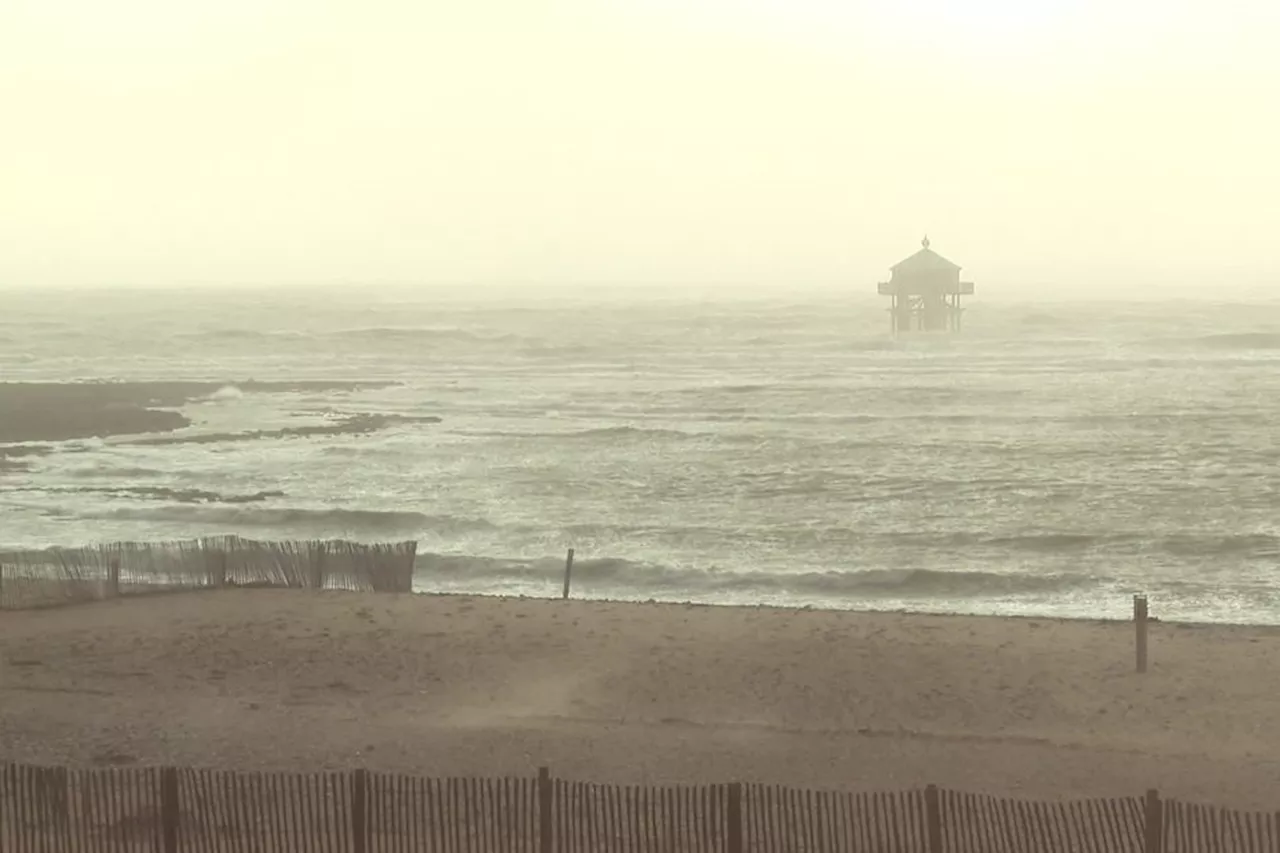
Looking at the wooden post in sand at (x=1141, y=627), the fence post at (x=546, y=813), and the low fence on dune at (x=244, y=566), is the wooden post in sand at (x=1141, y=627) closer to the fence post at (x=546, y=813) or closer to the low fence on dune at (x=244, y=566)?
the fence post at (x=546, y=813)

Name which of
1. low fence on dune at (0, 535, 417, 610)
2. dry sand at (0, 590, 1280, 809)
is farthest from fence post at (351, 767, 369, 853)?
low fence on dune at (0, 535, 417, 610)

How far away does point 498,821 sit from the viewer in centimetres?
1080

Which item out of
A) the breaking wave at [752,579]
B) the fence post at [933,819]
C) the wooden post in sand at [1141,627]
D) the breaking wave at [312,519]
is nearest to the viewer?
the fence post at [933,819]

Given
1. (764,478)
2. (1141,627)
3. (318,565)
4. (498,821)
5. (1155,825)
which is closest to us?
(1155,825)

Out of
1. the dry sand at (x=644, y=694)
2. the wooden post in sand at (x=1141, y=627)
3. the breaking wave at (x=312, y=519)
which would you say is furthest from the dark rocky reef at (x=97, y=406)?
the wooden post in sand at (x=1141, y=627)

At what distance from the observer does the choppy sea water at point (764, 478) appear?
24406 millimetres

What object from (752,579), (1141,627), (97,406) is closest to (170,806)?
(1141,627)

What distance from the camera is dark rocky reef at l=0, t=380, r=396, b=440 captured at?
4334cm

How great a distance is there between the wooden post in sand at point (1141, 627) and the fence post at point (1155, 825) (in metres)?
6.82

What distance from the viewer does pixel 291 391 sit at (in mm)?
59406

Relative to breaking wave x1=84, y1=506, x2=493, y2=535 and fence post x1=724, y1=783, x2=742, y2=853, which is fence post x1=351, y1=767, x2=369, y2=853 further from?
breaking wave x1=84, y1=506, x2=493, y2=535

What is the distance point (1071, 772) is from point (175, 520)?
71.1 feet

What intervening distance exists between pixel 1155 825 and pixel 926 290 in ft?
254

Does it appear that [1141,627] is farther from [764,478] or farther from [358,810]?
[764,478]
